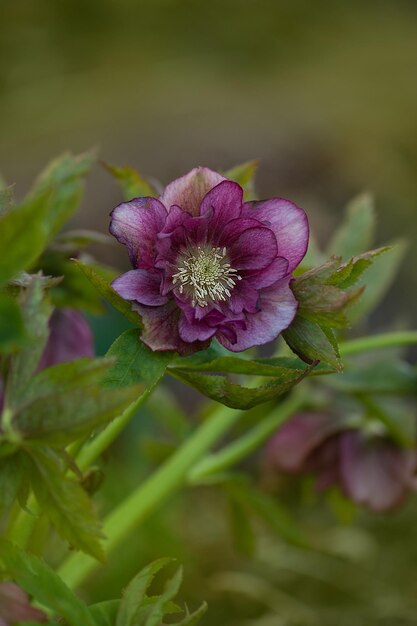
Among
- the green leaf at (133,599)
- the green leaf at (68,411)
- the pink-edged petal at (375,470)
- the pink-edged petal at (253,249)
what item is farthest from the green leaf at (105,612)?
the pink-edged petal at (375,470)

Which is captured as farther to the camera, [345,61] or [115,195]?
[345,61]

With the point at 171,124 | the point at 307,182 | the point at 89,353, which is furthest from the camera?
the point at 171,124

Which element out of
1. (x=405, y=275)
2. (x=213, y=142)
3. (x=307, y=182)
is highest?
(x=213, y=142)

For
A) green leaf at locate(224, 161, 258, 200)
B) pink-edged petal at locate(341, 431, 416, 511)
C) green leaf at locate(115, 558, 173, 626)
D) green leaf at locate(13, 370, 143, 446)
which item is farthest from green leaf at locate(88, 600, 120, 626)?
pink-edged petal at locate(341, 431, 416, 511)

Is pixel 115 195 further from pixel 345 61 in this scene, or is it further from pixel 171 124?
pixel 345 61

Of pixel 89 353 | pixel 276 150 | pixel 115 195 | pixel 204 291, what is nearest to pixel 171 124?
pixel 276 150

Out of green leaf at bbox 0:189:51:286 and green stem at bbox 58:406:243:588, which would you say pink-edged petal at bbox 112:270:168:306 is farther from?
green stem at bbox 58:406:243:588
